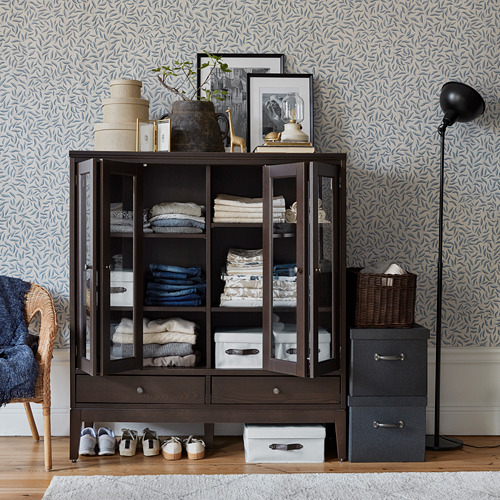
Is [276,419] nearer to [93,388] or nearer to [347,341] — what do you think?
[347,341]

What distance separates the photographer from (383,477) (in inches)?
108

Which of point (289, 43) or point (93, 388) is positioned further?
point (289, 43)

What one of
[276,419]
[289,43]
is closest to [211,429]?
[276,419]

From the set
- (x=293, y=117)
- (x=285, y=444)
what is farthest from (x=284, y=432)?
(x=293, y=117)

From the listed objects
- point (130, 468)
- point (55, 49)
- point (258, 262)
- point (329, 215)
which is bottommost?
point (130, 468)

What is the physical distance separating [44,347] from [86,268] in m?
0.41

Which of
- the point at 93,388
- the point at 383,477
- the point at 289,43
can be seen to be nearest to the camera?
the point at 383,477

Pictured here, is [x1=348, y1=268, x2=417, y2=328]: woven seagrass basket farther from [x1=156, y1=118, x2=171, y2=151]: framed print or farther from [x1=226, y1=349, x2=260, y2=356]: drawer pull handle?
[x1=156, y1=118, x2=171, y2=151]: framed print

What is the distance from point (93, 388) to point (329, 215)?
1.36 m

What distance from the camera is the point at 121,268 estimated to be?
291 centimetres

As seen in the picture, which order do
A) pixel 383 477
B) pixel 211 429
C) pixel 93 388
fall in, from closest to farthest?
pixel 383 477
pixel 93 388
pixel 211 429

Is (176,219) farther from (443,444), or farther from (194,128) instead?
(443,444)

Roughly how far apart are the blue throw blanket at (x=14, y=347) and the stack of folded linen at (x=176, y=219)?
0.76 m

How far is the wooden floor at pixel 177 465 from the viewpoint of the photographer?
280 centimetres
